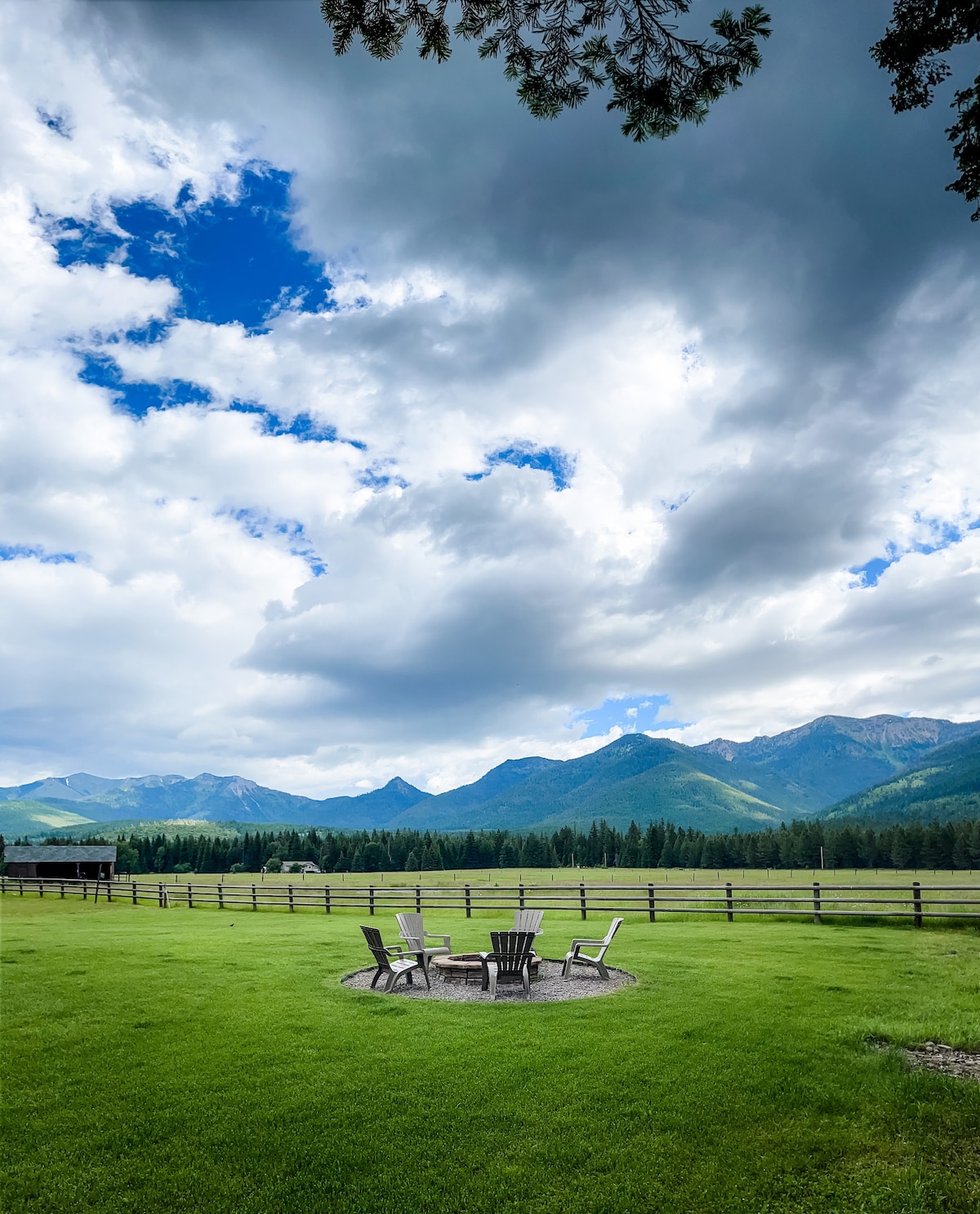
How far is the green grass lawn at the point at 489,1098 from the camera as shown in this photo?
19.7 ft

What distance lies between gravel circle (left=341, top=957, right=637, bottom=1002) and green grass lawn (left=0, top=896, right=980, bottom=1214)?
0.57 meters

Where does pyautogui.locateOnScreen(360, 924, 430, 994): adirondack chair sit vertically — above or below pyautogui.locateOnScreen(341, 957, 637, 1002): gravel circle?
above

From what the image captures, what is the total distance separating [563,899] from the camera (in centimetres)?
2394

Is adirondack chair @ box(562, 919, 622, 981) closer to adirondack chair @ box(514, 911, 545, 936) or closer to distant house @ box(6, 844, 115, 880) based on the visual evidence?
adirondack chair @ box(514, 911, 545, 936)

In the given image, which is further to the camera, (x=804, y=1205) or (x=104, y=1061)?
(x=104, y=1061)

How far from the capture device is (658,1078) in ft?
26.6

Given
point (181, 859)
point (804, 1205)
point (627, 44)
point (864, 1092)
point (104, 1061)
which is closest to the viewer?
point (804, 1205)

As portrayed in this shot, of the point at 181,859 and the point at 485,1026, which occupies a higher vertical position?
the point at 485,1026

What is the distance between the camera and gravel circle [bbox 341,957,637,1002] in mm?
12430

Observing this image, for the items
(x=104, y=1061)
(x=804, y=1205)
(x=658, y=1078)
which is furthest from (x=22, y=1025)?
(x=804, y=1205)

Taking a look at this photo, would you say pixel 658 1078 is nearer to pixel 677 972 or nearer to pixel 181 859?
pixel 677 972

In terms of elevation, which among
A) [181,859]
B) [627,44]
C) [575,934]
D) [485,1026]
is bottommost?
[181,859]

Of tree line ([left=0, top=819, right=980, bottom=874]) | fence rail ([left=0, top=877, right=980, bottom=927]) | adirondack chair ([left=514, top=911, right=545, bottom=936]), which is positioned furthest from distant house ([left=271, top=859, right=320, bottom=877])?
adirondack chair ([left=514, top=911, right=545, bottom=936])

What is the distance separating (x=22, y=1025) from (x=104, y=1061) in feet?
8.89
